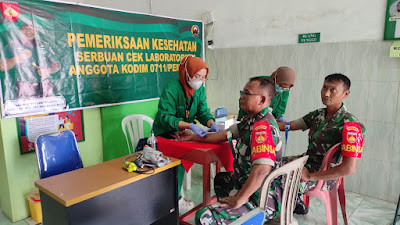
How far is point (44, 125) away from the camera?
2.54m

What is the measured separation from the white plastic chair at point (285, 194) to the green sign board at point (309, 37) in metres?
1.93

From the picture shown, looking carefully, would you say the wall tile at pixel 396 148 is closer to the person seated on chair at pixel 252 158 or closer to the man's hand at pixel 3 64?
the person seated on chair at pixel 252 158

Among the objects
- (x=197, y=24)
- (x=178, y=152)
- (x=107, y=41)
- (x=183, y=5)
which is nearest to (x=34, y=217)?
(x=178, y=152)

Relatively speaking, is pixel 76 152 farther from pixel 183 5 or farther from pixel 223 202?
pixel 183 5

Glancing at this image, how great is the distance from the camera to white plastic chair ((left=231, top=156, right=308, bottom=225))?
1338mm

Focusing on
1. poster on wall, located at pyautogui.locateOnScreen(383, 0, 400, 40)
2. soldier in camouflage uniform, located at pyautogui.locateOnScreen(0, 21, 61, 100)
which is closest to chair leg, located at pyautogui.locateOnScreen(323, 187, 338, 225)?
poster on wall, located at pyautogui.locateOnScreen(383, 0, 400, 40)

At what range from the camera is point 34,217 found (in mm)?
2488

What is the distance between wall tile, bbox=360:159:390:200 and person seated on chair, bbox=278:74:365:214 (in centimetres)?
117

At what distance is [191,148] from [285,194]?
0.67 m

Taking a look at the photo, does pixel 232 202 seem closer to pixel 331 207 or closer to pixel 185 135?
pixel 185 135

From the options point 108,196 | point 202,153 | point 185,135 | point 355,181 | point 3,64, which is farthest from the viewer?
point 355,181

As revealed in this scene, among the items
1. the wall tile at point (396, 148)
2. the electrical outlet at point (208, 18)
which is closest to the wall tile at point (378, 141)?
the wall tile at point (396, 148)

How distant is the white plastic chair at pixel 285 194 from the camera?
1.34 meters

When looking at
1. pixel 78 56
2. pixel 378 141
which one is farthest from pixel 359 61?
pixel 78 56
